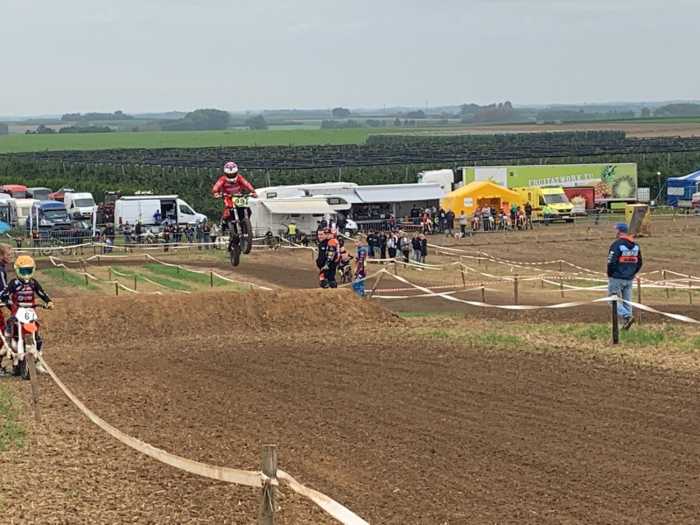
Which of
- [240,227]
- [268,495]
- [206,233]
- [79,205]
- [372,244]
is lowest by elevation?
[206,233]

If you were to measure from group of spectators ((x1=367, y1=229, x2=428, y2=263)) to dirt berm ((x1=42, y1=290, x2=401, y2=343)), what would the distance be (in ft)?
50.4

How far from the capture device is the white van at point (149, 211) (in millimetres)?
46656

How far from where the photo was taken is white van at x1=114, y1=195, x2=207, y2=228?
153 ft

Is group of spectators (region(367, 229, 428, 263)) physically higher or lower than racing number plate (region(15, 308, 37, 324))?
lower

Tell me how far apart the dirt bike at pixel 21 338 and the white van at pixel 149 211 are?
3211cm

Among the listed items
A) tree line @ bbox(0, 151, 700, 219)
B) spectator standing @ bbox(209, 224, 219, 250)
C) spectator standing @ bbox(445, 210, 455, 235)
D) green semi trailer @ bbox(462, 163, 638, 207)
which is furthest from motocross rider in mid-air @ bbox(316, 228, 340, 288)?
green semi trailer @ bbox(462, 163, 638, 207)

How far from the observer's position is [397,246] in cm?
3719

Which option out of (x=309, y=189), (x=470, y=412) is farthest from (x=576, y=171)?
(x=470, y=412)

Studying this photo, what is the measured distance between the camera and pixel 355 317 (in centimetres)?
1933

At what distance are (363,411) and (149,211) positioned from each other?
36.4 m

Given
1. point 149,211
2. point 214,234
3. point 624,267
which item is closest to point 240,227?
point 624,267

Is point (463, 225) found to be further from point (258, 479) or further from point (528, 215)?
point (258, 479)

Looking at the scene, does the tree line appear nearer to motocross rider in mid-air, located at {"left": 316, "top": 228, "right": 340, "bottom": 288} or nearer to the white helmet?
motocross rider in mid-air, located at {"left": 316, "top": 228, "right": 340, "bottom": 288}

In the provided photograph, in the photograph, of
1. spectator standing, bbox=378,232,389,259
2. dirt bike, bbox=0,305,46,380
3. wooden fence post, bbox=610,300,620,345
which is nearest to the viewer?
dirt bike, bbox=0,305,46,380
